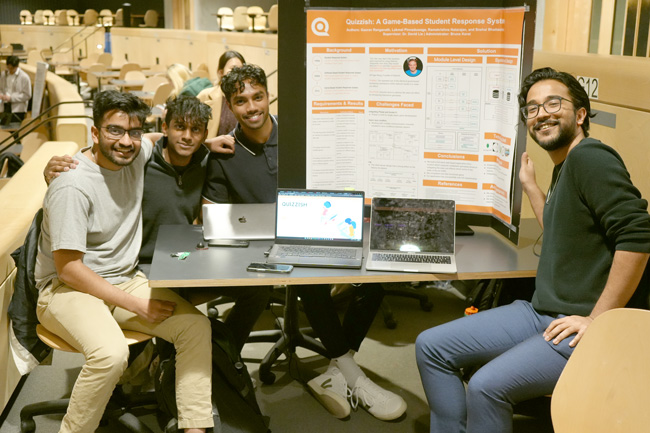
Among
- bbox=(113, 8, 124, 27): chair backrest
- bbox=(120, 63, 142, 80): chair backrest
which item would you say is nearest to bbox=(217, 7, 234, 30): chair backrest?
bbox=(120, 63, 142, 80): chair backrest

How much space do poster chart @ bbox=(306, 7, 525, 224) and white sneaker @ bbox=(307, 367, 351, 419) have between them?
775mm

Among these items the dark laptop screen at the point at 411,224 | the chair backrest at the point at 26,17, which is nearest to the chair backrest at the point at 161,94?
the dark laptop screen at the point at 411,224

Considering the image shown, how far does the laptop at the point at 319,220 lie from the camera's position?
2.55 m

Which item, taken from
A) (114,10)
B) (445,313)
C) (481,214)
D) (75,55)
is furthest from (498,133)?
(114,10)

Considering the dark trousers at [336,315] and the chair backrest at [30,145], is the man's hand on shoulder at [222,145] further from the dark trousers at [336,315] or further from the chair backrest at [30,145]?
the chair backrest at [30,145]

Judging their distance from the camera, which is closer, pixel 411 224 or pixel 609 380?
pixel 609 380

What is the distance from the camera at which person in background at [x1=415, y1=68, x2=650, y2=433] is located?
78.1 inches

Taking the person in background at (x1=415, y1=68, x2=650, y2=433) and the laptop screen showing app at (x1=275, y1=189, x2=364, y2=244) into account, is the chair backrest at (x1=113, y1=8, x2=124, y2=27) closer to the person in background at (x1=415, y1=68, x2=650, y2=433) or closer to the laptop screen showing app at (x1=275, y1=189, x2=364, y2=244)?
the laptop screen showing app at (x1=275, y1=189, x2=364, y2=244)

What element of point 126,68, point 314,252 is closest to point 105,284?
point 314,252

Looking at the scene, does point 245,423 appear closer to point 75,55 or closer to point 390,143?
point 390,143

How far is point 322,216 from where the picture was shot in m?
2.57

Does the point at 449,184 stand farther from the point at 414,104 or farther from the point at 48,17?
the point at 48,17

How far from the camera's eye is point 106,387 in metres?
2.22

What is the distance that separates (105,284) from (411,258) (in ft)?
3.56
